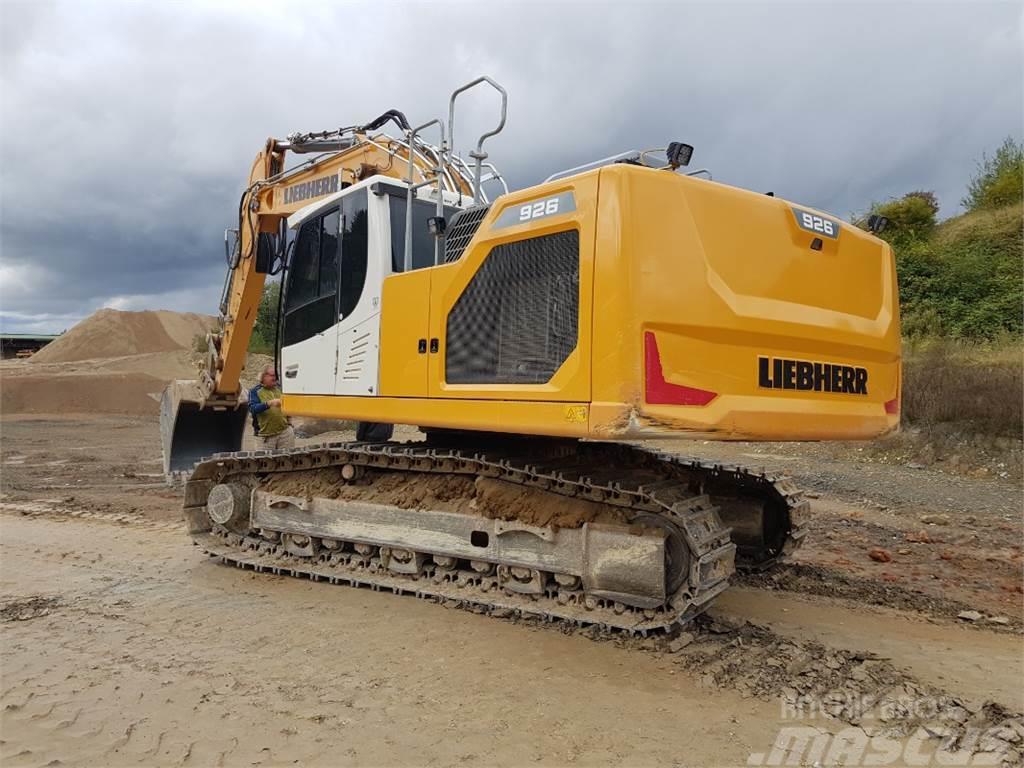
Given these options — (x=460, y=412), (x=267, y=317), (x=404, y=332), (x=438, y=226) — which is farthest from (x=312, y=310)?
(x=267, y=317)

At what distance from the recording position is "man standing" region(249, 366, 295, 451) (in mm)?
7598

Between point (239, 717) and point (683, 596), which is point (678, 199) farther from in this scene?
point (239, 717)

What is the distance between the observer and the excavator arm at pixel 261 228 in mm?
6109

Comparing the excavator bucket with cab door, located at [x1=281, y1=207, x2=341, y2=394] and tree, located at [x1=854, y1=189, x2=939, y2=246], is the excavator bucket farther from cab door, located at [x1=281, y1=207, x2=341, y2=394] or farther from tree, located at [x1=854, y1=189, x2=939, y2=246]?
tree, located at [x1=854, y1=189, x2=939, y2=246]

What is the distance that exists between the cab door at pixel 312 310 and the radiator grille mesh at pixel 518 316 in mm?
1349

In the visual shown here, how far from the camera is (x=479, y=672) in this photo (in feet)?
12.8

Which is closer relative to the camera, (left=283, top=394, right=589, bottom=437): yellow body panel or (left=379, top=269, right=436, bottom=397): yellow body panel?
(left=283, top=394, right=589, bottom=437): yellow body panel

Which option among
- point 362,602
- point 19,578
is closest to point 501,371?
point 362,602

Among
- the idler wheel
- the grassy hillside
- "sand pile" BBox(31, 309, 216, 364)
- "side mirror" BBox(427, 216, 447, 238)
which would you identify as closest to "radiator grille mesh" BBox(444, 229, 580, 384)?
"side mirror" BBox(427, 216, 447, 238)

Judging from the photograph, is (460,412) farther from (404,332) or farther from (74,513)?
(74,513)

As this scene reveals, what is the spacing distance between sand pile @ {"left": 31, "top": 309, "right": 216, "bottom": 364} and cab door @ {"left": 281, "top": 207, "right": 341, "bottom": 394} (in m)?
35.1

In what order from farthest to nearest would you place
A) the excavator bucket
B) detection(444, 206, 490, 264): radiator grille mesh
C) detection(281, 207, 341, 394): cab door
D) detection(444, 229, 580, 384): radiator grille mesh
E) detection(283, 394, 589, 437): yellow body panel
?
the excavator bucket → detection(281, 207, 341, 394): cab door → detection(444, 206, 490, 264): radiator grille mesh → detection(444, 229, 580, 384): radiator grille mesh → detection(283, 394, 589, 437): yellow body panel

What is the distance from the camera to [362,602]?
5.02 m

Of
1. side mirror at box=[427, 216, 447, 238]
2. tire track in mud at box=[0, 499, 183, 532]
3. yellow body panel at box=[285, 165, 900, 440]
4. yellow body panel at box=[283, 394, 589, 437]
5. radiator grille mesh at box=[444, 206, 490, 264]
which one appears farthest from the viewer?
tire track in mud at box=[0, 499, 183, 532]
